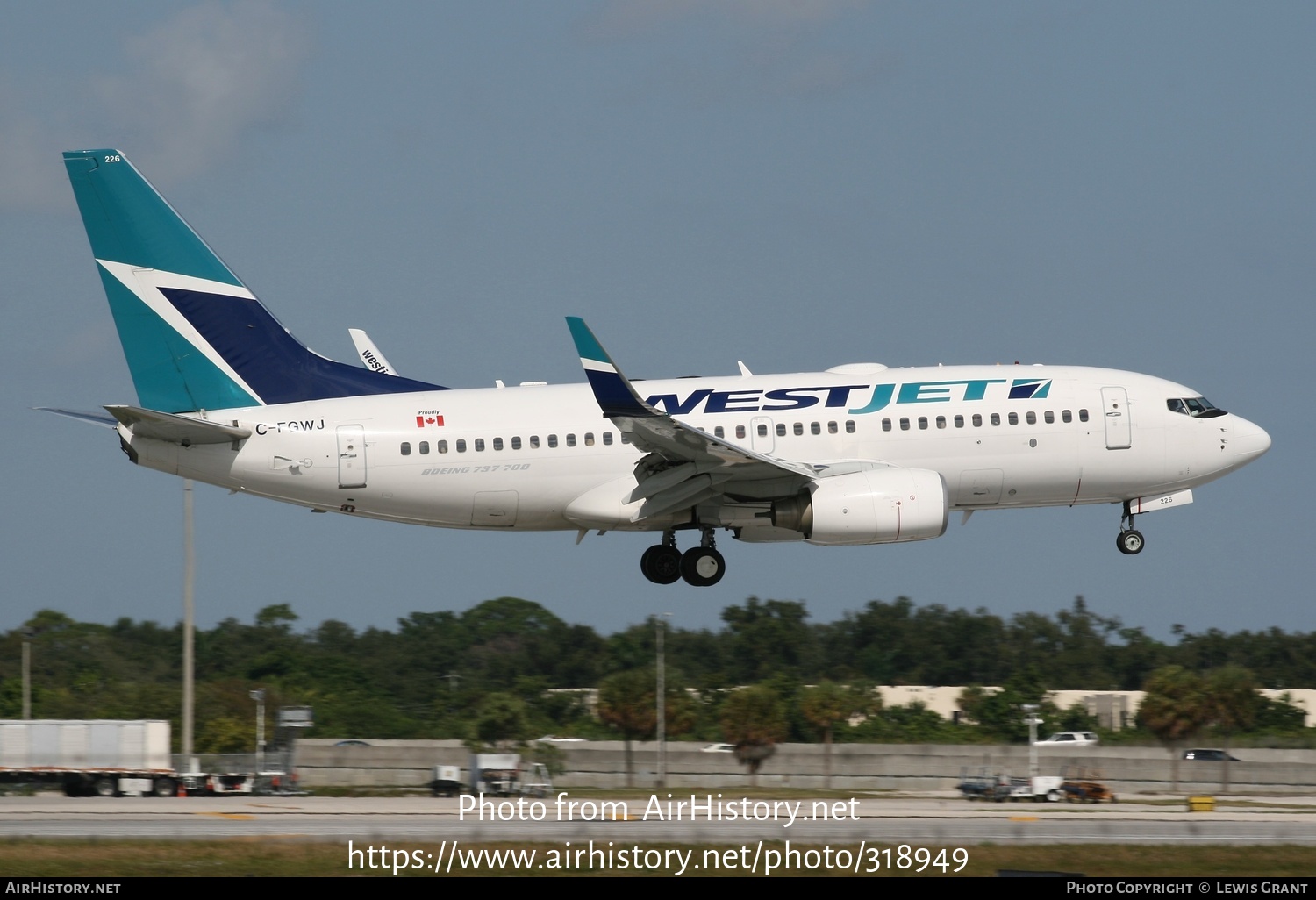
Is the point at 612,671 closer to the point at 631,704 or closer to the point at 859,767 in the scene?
the point at 631,704

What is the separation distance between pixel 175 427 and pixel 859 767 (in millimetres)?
34364

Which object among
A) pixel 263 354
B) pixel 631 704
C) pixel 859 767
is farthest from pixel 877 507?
pixel 631 704

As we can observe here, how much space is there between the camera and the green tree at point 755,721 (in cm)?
6994

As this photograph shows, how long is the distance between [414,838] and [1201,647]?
10138 cm

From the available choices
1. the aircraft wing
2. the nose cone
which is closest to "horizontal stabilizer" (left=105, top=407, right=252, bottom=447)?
the aircraft wing

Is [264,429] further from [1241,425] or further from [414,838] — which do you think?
[1241,425]

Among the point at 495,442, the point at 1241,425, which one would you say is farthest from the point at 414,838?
the point at 1241,425

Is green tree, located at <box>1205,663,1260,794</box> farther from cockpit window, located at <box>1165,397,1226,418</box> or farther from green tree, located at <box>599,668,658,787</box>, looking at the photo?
cockpit window, located at <box>1165,397,1226,418</box>

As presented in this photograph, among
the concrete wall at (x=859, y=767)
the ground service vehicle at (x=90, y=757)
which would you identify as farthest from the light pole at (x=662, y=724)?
the ground service vehicle at (x=90, y=757)

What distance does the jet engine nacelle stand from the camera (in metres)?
40.4

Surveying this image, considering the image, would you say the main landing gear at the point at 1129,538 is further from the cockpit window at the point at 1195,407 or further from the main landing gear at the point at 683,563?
the main landing gear at the point at 683,563

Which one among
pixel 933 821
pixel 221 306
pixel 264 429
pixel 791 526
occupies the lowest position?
pixel 933 821

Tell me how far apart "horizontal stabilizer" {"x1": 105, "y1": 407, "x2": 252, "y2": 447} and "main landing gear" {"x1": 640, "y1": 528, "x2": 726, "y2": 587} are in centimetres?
1078

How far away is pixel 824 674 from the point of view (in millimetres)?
118625
